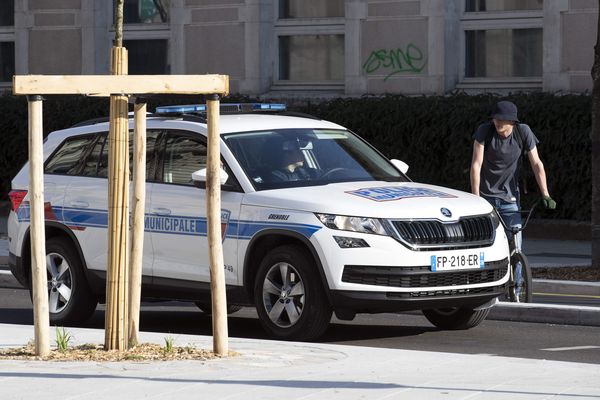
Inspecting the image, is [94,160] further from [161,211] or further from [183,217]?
[183,217]

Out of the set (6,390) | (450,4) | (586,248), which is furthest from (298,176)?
(450,4)

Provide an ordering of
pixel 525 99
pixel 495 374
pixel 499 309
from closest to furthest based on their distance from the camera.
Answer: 1. pixel 495 374
2. pixel 499 309
3. pixel 525 99

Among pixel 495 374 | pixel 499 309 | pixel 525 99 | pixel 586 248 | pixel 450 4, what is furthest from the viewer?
pixel 450 4

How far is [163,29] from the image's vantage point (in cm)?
2623

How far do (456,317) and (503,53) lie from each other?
1131 centimetres

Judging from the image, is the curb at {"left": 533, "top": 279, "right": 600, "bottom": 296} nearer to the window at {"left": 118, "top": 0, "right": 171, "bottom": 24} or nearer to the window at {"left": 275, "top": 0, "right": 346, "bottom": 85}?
the window at {"left": 275, "top": 0, "right": 346, "bottom": 85}

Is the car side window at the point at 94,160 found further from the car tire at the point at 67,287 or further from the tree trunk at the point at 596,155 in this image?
the tree trunk at the point at 596,155

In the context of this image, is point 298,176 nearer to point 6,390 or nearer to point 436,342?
point 436,342

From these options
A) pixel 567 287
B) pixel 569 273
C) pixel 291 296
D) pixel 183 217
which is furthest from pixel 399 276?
pixel 569 273

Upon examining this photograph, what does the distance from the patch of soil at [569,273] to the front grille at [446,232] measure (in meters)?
4.06

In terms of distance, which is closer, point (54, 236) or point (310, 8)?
point (54, 236)

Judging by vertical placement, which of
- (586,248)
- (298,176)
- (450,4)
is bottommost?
(586,248)

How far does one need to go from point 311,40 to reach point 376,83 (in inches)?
72.3

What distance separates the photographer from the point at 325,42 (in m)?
24.7
